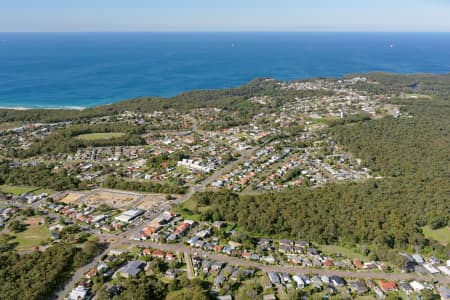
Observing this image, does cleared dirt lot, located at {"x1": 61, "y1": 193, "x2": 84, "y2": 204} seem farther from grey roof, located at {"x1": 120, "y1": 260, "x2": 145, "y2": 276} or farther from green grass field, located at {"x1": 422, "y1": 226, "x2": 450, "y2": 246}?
green grass field, located at {"x1": 422, "y1": 226, "x2": 450, "y2": 246}

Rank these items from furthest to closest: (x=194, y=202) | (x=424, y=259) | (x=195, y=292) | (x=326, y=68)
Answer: (x=326, y=68) → (x=194, y=202) → (x=424, y=259) → (x=195, y=292)

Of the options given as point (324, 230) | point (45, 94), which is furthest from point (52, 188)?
point (45, 94)

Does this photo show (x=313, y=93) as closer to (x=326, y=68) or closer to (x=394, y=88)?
(x=394, y=88)

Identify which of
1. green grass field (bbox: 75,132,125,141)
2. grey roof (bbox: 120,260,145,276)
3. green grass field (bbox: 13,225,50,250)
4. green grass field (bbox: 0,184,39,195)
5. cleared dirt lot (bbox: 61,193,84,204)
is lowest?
green grass field (bbox: 13,225,50,250)

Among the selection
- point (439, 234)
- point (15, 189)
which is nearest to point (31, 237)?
point (15, 189)

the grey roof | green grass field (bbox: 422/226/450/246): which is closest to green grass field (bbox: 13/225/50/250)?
the grey roof
